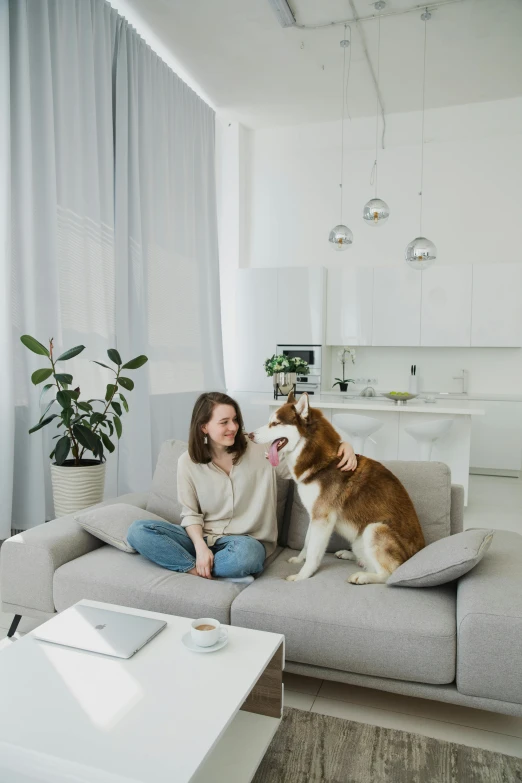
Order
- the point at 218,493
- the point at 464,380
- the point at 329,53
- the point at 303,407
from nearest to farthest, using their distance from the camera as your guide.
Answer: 1. the point at 303,407
2. the point at 218,493
3. the point at 329,53
4. the point at 464,380

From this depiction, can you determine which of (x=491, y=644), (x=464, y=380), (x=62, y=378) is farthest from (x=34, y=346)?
(x=464, y=380)

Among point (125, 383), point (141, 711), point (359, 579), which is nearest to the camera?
point (141, 711)

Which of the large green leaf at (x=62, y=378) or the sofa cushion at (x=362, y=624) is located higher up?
the large green leaf at (x=62, y=378)

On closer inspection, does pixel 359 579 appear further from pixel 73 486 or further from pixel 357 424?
pixel 357 424

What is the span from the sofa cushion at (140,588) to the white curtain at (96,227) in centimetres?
147

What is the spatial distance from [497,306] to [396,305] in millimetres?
997

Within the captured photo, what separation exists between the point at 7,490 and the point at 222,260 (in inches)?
169

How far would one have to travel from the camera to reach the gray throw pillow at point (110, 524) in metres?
2.29

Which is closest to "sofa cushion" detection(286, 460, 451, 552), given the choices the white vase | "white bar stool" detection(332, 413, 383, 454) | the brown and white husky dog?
the brown and white husky dog

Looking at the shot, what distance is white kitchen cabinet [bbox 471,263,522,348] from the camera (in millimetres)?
5684

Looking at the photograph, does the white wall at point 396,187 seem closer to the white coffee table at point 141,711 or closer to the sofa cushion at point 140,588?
the sofa cushion at point 140,588

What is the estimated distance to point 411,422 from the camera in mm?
4535

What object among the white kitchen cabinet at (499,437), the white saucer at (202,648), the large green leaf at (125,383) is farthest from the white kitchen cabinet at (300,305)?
the white saucer at (202,648)

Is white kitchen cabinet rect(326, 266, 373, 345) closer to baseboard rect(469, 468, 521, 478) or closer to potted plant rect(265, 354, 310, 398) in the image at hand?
potted plant rect(265, 354, 310, 398)
